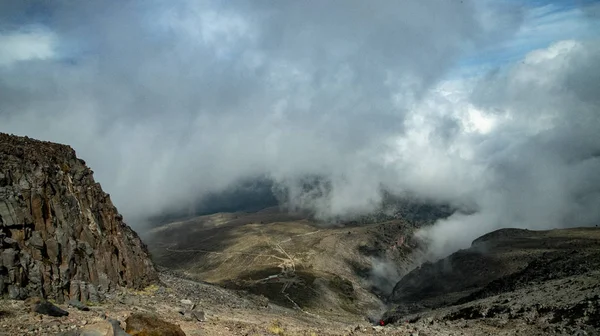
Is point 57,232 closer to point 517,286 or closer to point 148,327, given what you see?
point 148,327

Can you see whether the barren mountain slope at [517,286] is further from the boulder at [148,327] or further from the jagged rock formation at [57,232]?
the jagged rock formation at [57,232]

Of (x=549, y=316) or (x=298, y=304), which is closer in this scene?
(x=549, y=316)

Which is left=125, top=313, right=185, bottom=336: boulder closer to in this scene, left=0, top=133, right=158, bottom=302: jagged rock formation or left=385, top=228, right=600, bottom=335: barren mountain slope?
left=0, top=133, right=158, bottom=302: jagged rock formation

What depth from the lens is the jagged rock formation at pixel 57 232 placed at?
3331 centimetres

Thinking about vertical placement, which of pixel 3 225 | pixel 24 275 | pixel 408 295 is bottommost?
pixel 408 295

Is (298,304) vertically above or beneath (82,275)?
beneath

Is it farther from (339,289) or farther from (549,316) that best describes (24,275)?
(339,289)

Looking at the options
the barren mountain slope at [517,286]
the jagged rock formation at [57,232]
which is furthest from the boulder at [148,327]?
the barren mountain slope at [517,286]

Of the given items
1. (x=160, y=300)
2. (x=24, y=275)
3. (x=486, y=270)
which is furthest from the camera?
(x=486, y=270)

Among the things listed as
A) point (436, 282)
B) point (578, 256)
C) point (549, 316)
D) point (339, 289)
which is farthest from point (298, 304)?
point (549, 316)

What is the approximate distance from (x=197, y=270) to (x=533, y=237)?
14139cm

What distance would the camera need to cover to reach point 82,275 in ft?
130

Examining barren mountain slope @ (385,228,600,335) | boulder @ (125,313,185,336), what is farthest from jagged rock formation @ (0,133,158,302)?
barren mountain slope @ (385,228,600,335)

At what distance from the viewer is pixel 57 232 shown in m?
40.2
